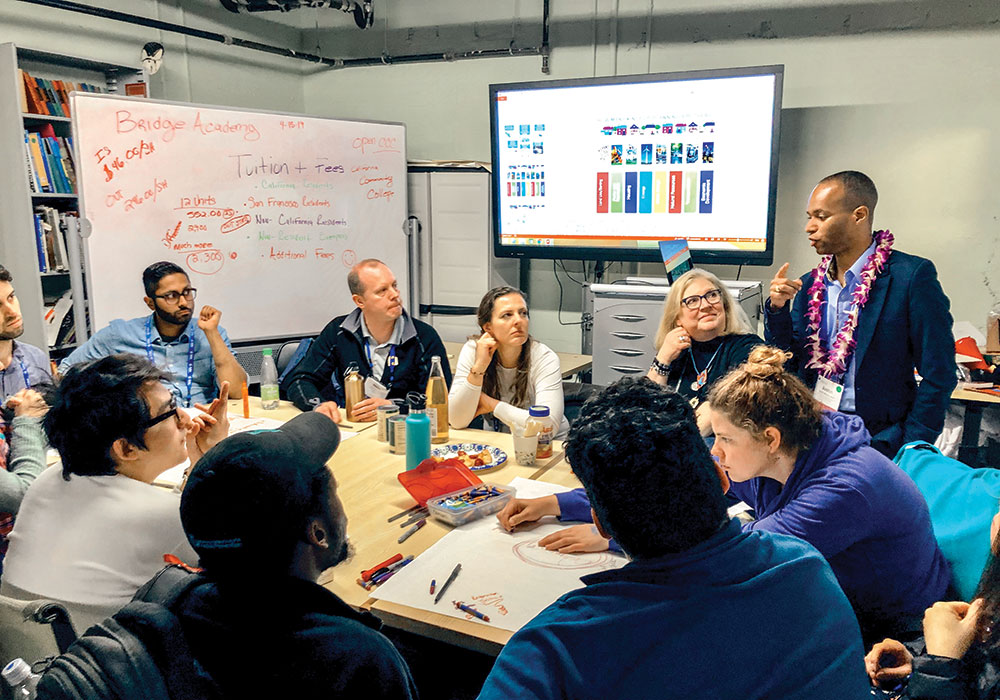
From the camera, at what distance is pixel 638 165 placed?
4039 millimetres

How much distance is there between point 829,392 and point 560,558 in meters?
1.47

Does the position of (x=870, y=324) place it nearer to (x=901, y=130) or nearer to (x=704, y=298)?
(x=704, y=298)

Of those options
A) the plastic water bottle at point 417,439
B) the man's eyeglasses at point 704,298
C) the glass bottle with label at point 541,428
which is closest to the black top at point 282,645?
the plastic water bottle at point 417,439

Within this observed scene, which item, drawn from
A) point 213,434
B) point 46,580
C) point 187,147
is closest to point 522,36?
point 187,147

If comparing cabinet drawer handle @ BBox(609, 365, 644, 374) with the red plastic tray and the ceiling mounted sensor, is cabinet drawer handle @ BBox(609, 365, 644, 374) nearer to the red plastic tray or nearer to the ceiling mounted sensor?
the red plastic tray

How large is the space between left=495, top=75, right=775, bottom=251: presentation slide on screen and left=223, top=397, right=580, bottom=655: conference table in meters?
2.08

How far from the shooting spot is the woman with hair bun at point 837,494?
145 cm

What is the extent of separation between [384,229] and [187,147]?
4.00ft

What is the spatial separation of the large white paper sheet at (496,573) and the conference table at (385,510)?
3 centimetres

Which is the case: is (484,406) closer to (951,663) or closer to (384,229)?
(951,663)

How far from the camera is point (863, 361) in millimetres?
2449

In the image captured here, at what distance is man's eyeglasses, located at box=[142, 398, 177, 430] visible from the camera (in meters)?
1.49

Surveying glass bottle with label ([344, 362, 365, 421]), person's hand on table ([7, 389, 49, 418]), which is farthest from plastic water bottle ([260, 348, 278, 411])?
person's hand on table ([7, 389, 49, 418])

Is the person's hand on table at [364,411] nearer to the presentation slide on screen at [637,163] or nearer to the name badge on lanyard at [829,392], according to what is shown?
the name badge on lanyard at [829,392]
